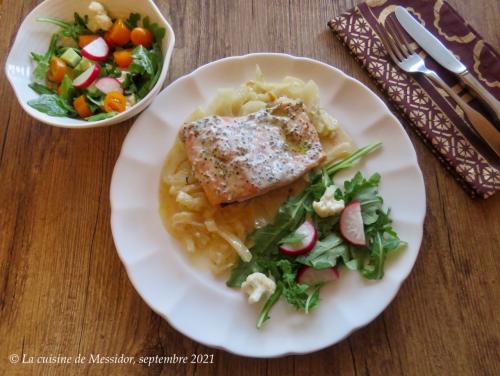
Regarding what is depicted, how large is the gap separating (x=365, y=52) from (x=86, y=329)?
6.84ft

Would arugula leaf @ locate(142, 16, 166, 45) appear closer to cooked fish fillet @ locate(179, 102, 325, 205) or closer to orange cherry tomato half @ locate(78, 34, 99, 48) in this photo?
orange cherry tomato half @ locate(78, 34, 99, 48)

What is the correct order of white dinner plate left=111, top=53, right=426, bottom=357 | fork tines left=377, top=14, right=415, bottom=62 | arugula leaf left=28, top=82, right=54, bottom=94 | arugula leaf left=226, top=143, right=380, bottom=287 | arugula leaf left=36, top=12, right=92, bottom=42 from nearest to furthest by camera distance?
white dinner plate left=111, top=53, right=426, bottom=357, arugula leaf left=226, top=143, right=380, bottom=287, arugula leaf left=28, top=82, right=54, bottom=94, arugula leaf left=36, top=12, right=92, bottom=42, fork tines left=377, top=14, right=415, bottom=62

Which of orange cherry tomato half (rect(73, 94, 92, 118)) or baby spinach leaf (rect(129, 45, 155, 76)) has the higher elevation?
baby spinach leaf (rect(129, 45, 155, 76))

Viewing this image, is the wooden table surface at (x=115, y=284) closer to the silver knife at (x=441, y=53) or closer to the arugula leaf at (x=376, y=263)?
the arugula leaf at (x=376, y=263)

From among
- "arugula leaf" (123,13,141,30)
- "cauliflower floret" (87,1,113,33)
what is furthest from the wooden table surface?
"cauliflower floret" (87,1,113,33)

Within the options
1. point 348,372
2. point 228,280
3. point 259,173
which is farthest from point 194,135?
point 348,372

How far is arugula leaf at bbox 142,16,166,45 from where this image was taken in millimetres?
2293

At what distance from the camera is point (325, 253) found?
212 centimetres

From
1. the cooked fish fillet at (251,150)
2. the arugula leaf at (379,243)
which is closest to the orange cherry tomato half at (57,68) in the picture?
the cooked fish fillet at (251,150)

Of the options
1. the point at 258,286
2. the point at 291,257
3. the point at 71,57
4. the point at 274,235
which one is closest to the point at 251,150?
Answer: the point at 274,235

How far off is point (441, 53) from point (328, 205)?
3.72 feet

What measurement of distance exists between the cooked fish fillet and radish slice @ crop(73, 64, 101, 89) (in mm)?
522

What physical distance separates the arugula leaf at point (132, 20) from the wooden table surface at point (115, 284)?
1.03 feet

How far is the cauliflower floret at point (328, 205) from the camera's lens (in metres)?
2.13
